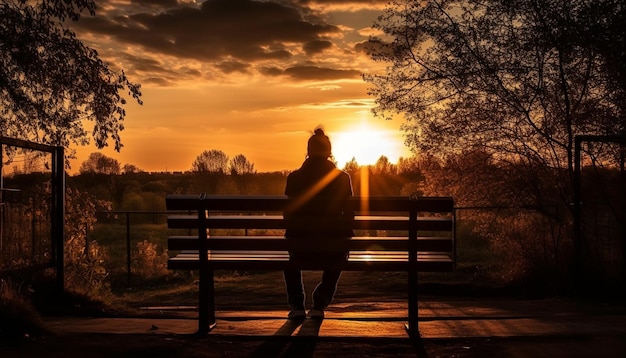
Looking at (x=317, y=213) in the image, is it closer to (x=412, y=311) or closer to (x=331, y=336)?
(x=331, y=336)

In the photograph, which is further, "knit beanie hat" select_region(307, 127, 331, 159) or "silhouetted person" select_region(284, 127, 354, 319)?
"knit beanie hat" select_region(307, 127, 331, 159)

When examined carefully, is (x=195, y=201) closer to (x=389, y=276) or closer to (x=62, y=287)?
(x=62, y=287)

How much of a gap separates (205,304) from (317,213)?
1267 mm

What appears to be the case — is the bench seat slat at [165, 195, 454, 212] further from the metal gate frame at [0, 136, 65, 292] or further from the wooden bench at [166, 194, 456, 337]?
the metal gate frame at [0, 136, 65, 292]

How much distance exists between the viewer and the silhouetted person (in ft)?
20.9

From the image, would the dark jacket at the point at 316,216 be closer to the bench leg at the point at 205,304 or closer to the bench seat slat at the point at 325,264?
the bench seat slat at the point at 325,264

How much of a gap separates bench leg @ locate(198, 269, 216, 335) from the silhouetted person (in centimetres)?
77

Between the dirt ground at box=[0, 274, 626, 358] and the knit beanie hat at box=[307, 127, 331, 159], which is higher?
the knit beanie hat at box=[307, 127, 331, 159]

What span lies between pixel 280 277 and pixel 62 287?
986 cm

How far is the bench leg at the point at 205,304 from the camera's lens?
6328 mm

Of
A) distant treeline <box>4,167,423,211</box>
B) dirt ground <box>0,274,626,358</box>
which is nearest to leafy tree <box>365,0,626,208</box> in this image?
dirt ground <box>0,274,626,358</box>

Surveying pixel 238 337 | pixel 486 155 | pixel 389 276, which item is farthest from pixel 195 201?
pixel 389 276

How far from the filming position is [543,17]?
12203 millimetres

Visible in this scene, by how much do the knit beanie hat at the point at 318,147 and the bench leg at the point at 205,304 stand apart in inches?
61.4
